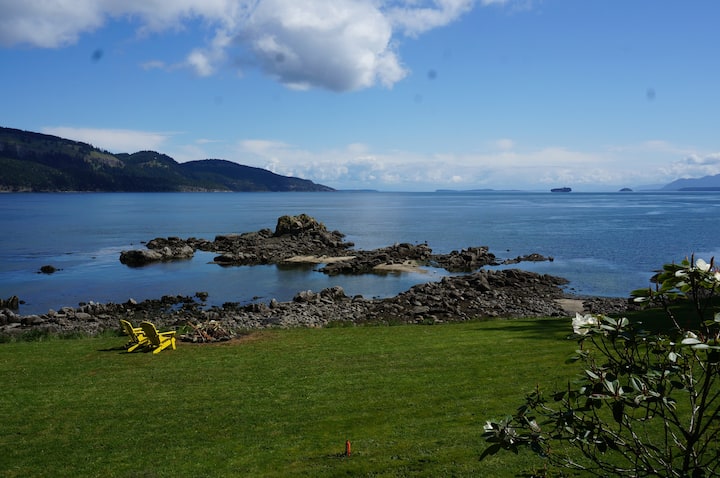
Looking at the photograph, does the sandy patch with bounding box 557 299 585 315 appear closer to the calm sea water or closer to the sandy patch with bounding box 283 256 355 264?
the calm sea water

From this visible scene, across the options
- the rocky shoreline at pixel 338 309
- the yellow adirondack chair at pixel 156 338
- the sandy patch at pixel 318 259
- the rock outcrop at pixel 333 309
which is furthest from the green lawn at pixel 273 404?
the sandy patch at pixel 318 259

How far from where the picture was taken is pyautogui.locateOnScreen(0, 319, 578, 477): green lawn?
10.1 metres

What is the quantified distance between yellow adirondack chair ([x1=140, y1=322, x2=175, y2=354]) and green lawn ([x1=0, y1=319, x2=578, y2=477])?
1.42ft

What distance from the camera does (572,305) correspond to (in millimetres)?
38906

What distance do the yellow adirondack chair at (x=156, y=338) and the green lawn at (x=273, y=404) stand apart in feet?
1.42

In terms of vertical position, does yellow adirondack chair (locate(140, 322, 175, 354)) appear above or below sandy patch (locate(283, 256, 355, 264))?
above

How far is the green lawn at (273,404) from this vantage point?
33.3ft

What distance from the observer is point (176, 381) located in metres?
15.9

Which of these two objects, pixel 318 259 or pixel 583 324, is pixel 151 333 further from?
pixel 318 259

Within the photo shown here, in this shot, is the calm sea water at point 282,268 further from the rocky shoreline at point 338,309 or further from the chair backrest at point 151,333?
the chair backrest at point 151,333

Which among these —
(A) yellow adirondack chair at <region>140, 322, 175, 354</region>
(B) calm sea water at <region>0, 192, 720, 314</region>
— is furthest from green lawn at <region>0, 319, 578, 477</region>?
(B) calm sea water at <region>0, 192, 720, 314</region>

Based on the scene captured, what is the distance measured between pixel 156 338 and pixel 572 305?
30.4m

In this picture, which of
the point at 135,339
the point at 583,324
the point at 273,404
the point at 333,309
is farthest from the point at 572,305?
the point at 583,324

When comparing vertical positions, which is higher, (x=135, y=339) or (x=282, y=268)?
(x=135, y=339)
